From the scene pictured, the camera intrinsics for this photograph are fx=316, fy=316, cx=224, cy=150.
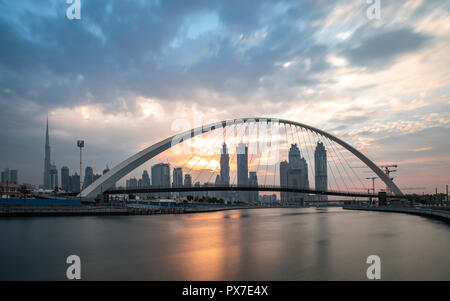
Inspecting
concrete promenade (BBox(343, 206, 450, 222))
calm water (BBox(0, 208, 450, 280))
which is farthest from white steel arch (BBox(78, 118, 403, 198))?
concrete promenade (BBox(343, 206, 450, 222))

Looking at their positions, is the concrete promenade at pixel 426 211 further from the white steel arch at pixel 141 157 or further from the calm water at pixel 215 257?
the white steel arch at pixel 141 157

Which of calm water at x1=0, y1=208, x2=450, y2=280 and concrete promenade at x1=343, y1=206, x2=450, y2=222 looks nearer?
calm water at x1=0, y1=208, x2=450, y2=280

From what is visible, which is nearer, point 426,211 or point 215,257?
point 215,257

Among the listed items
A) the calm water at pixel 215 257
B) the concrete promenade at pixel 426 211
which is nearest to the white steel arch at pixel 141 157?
the calm water at pixel 215 257

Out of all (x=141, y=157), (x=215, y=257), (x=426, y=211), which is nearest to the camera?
(x=215, y=257)

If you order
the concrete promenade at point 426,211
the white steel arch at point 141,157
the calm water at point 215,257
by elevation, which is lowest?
the concrete promenade at point 426,211

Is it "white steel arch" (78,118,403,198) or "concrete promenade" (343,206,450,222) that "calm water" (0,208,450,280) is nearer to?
"concrete promenade" (343,206,450,222)

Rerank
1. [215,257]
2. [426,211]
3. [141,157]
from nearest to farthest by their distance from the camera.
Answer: [215,257] < [426,211] < [141,157]

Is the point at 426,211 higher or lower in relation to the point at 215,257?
lower

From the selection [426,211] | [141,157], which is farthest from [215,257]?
[426,211]

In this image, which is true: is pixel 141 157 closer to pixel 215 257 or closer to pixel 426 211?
pixel 215 257

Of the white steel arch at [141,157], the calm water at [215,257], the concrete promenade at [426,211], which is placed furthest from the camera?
the white steel arch at [141,157]
